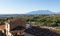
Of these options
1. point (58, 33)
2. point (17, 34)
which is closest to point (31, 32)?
point (17, 34)

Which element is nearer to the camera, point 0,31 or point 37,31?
point 37,31

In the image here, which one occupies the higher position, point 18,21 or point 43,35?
point 18,21

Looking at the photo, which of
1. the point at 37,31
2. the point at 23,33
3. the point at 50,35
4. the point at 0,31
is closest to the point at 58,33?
the point at 50,35

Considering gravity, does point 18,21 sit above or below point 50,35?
above

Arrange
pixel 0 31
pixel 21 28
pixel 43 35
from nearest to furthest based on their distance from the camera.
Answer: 1. pixel 43 35
2. pixel 21 28
3. pixel 0 31

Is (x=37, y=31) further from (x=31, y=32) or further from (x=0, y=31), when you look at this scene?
(x=0, y=31)

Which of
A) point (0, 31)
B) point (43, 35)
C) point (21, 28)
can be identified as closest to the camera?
point (43, 35)

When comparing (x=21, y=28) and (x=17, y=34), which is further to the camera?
(x=21, y=28)

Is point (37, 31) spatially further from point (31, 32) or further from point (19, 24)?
point (19, 24)

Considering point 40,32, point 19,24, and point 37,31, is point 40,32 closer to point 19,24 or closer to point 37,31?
point 37,31
